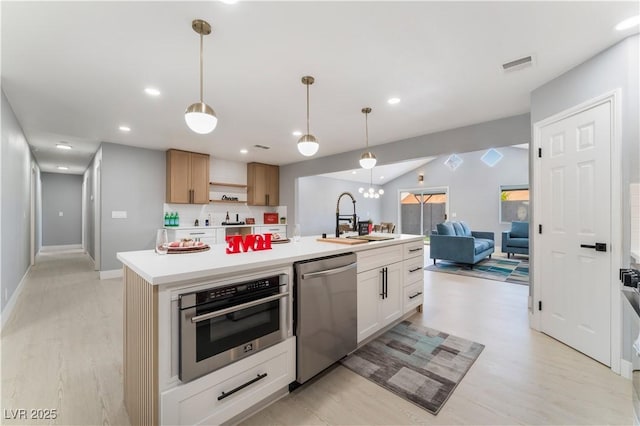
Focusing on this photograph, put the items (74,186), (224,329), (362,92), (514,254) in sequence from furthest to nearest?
(74,186) < (514,254) < (362,92) < (224,329)

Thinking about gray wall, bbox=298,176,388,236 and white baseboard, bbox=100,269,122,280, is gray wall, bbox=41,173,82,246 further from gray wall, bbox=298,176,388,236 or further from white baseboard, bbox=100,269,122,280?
gray wall, bbox=298,176,388,236

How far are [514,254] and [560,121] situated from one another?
250 inches

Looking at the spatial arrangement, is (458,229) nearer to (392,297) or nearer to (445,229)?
(445,229)

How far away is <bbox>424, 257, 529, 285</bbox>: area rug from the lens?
501cm

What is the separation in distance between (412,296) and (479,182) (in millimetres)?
7505

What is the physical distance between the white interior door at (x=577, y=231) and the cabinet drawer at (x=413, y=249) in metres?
1.19

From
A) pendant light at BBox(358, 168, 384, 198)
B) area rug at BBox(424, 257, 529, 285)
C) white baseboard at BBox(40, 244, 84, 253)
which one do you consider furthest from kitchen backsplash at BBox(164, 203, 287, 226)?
white baseboard at BBox(40, 244, 84, 253)

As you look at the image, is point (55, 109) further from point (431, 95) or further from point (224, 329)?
point (431, 95)

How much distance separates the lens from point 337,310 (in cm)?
203

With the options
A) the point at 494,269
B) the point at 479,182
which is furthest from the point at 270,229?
the point at 479,182

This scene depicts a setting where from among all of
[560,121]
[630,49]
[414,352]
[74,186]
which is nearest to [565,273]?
[560,121]

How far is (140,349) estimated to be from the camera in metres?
1.36

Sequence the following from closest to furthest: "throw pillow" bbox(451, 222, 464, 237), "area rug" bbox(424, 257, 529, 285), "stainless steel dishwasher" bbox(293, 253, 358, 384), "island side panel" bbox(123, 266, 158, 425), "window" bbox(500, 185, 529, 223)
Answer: "island side panel" bbox(123, 266, 158, 425)
"stainless steel dishwasher" bbox(293, 253, 358, 384)
"area rug" bbox(424, 257, 529, 285)
"throw pillow" bbox(451, 222, 464, 237)
"window" bbox(500, 185, 529, 223)

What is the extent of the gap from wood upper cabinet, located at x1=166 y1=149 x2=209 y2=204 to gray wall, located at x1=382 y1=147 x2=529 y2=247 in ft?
26.5
